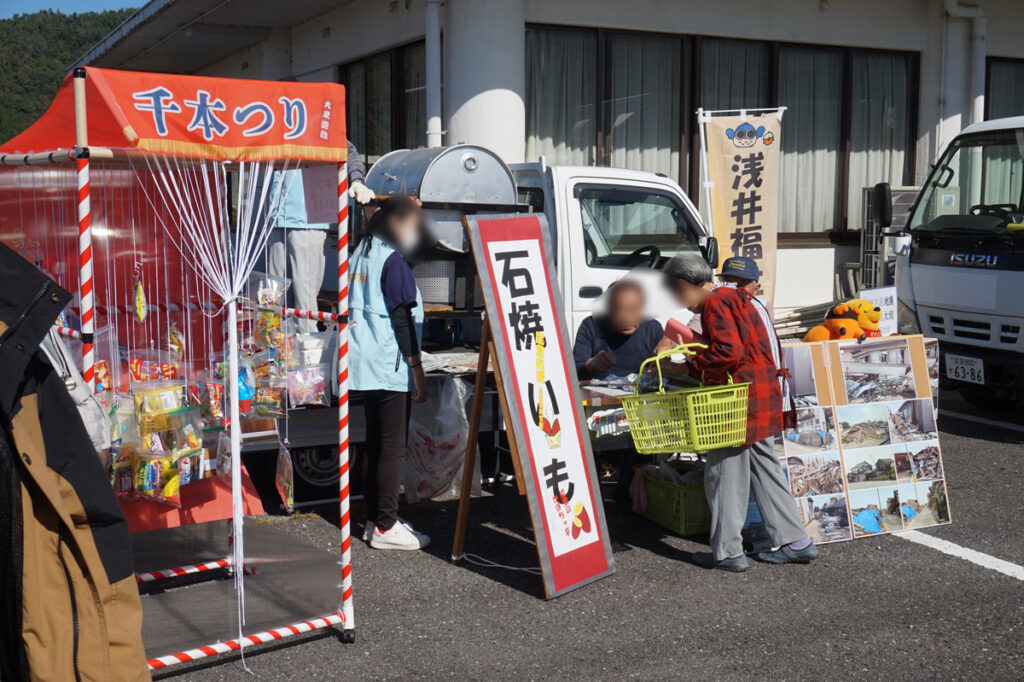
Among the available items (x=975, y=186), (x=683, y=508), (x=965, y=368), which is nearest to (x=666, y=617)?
(x=683, y=508)

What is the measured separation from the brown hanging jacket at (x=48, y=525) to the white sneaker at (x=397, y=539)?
2.99 meters

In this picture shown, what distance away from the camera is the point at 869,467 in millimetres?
5547

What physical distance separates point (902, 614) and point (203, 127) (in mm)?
3636

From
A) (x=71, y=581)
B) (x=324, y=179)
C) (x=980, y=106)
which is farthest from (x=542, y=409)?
(x=980, y=106)

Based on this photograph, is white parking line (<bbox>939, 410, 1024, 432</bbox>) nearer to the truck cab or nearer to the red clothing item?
the truck cab

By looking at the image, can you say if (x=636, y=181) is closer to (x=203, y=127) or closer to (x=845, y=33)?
(x=203, y=127)

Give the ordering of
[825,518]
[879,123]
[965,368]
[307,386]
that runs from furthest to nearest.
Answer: [879,123] < [965,368] < [825,518] < [307,386]

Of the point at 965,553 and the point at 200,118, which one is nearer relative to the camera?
the point at 200,118

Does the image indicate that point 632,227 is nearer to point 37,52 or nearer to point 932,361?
point 932,361

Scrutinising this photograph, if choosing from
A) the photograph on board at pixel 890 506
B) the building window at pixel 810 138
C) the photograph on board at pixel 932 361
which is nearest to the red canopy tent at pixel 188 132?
the photograph on board at pixel 890 506

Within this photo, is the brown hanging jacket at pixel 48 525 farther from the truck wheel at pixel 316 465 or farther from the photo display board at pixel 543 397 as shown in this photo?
the truck wheel at pixel 316 465

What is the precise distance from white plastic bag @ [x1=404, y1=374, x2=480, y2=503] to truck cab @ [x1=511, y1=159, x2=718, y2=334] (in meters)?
1.10

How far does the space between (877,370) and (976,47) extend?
Answer: 8.91 metres

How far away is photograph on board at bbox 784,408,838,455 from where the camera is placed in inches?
212
